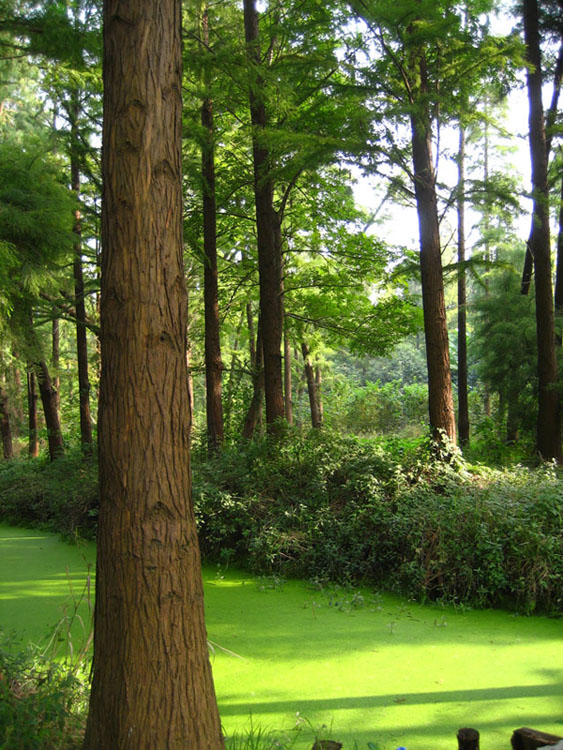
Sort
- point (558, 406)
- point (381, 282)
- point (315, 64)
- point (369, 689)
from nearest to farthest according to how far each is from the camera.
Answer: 1. point (369, 689)
2. point (315, 64)
3. point (558, 406)
4. point (381, 282)

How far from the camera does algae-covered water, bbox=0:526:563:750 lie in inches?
129

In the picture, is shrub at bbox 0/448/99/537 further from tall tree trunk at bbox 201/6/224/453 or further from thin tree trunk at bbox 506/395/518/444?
thin tree trunk at bbox 506/395/518/444

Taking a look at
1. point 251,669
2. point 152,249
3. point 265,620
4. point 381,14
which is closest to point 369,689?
point 251,669

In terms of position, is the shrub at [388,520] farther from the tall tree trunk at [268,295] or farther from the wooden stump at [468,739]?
the wooden stump at [468,739]

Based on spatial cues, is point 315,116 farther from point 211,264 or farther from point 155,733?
point 155,733

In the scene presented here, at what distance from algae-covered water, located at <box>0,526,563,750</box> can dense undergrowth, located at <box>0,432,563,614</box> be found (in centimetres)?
29

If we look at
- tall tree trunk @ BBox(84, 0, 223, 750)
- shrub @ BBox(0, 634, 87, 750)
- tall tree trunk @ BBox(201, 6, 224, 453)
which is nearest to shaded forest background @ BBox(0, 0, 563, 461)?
tall tree trunk @ BBox(201, 6, 224, 453)

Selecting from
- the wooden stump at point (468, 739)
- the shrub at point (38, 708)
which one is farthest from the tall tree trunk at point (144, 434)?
the wooden stump at point (468, 739)

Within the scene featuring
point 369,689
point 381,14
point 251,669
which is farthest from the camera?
point 381,14

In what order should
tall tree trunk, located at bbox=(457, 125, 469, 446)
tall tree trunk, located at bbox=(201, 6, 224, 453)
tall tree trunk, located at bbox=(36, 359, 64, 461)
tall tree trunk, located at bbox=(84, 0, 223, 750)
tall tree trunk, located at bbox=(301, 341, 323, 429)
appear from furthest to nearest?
tall tree trunk, located at bbox=(301, 341, 323, 429), tall tree trunk, located at bbox=(457, 125, 469, 446), tall tree trunk, located at bbox=(36, 359, 64, 461), tall tree trunk, located at bbox=(201, 6, 224, 453), tall tree trunk, located at bbox=(84, 0, 223, 750)

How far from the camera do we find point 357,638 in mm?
4555

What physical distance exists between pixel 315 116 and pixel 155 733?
880 centimetres

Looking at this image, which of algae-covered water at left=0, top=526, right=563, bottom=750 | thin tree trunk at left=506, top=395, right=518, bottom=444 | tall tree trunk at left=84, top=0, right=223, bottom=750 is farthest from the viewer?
thin tree trunk at left=506, top=395, right=518, bottom=444

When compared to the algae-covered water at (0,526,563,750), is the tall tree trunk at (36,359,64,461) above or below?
above
